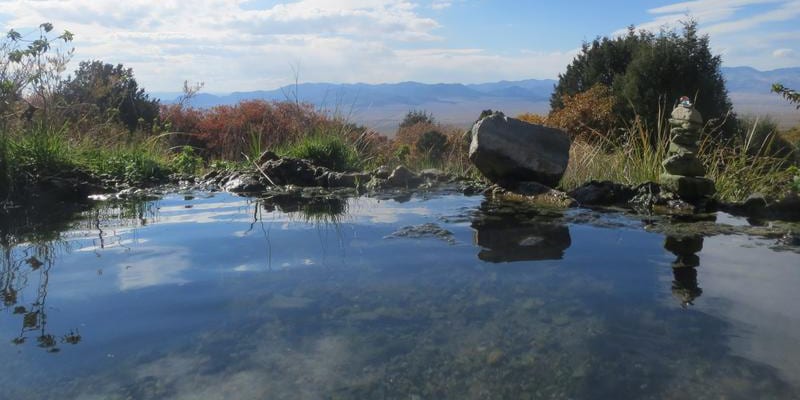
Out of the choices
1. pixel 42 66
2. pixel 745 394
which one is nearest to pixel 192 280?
pixel 745 394

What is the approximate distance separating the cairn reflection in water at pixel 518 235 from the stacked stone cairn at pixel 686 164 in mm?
1722

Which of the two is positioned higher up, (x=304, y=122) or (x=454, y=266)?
(x=304, y=122)

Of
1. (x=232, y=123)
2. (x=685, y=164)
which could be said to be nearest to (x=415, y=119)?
(x=232, y=123)

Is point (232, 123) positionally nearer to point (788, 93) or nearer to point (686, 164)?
point (686, 164)

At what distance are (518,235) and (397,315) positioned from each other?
2435 mm

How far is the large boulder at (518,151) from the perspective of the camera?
8.28m

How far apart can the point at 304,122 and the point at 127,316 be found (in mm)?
11574

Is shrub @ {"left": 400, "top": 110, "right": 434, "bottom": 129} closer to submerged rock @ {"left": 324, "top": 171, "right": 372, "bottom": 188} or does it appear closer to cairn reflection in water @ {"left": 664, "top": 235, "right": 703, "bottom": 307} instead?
submerged rock @ {"left": 324, "top": 171, "right": 372, "bottom": 188}

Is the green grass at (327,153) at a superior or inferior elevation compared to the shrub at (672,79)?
inferior

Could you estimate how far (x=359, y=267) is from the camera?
4.87 metres

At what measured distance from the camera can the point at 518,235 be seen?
5910 mm

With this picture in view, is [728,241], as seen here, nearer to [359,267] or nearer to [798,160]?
[359,267]

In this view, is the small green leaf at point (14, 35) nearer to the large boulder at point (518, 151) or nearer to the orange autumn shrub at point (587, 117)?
the large boulder at point (518, 151)

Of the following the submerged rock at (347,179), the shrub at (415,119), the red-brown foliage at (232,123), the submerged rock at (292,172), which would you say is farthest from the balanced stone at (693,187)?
the shrub at (415,119)
